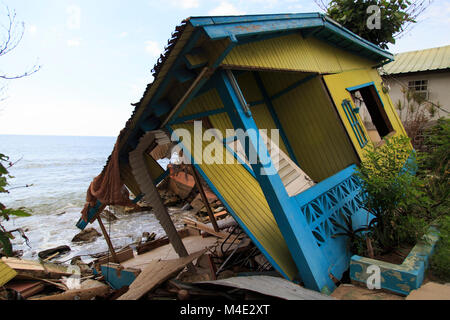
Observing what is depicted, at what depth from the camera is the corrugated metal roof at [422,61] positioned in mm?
18881

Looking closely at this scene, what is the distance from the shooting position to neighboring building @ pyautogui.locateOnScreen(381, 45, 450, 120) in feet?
60.6

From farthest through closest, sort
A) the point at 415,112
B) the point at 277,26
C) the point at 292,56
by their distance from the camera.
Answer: the point at 415,112 → the point at 292,56 → the point at 277,26

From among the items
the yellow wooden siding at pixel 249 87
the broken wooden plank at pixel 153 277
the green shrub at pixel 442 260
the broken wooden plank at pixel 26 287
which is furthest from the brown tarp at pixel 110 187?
the green shrub at pixel 442 260

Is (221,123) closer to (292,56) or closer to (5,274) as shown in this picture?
(292,56)

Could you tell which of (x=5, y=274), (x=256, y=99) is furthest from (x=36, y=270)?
(x=256, y=99)

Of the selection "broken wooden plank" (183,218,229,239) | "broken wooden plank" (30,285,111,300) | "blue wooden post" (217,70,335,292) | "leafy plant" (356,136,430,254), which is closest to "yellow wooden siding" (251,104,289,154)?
"leafy plant" (356,136,430,254)

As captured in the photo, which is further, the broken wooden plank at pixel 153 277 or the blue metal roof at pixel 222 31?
the broken wooden plank at pixel 153 277

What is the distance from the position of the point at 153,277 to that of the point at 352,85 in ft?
23.6

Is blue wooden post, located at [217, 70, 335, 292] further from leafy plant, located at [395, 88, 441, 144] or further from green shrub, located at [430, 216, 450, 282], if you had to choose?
leafy plant, located at [395, 88, 441, 144]

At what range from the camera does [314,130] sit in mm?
6938

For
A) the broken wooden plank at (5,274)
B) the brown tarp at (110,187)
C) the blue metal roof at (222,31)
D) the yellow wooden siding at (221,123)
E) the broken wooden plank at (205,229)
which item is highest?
the blue metal roof at (222,31)

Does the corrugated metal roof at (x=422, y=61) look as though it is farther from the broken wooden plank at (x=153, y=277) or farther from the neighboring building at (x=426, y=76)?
the broken wooden plank at (x=153, y=277)

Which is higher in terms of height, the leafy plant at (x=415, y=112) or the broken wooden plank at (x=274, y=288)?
the leafy plant at (x=415, y=112)
